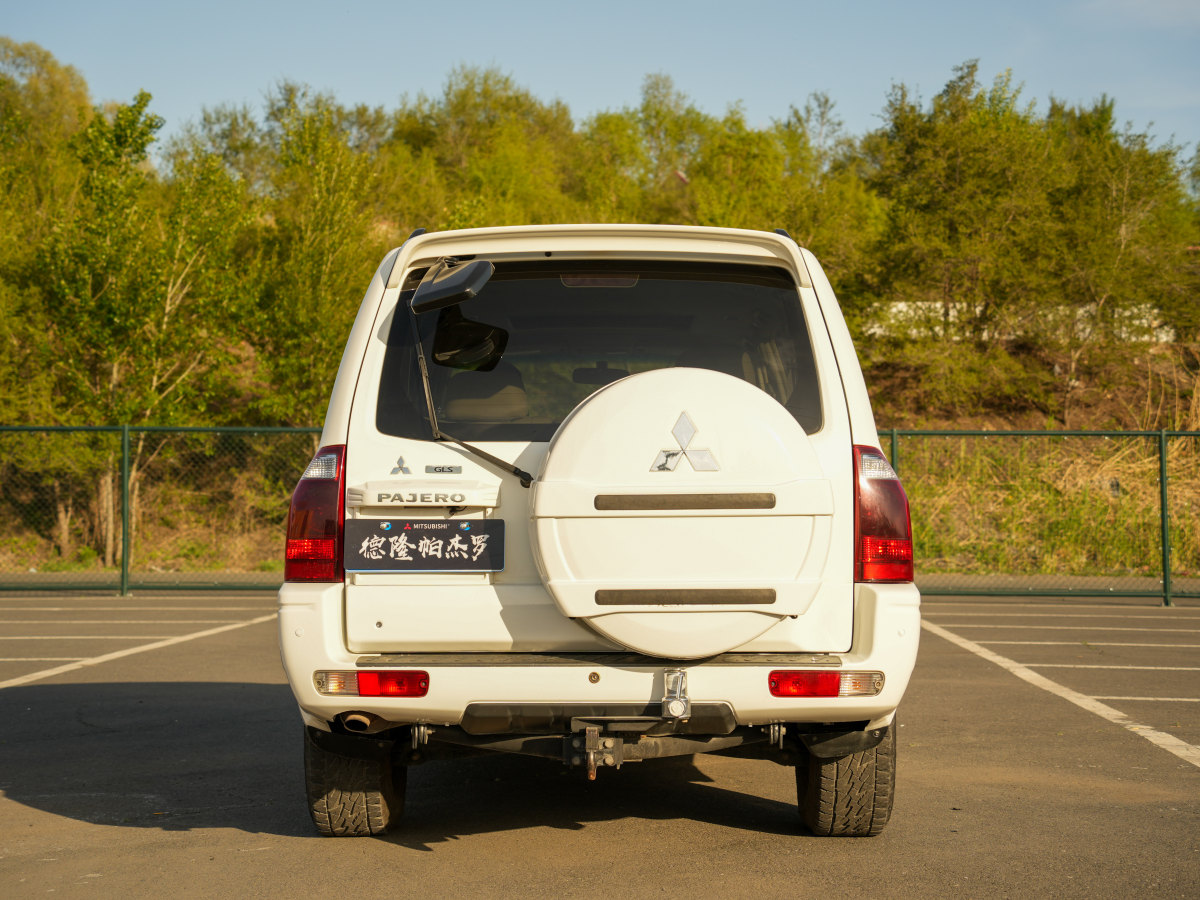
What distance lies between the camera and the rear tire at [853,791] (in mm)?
4066

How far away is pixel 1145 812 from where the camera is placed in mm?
4699

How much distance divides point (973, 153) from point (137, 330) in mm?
19017

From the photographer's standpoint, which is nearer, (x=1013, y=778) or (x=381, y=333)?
(x=381, y=333)

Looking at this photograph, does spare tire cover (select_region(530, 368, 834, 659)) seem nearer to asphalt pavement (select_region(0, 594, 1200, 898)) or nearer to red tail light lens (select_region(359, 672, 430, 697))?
red tail light lens (select_region(359, 672, 430, 697))

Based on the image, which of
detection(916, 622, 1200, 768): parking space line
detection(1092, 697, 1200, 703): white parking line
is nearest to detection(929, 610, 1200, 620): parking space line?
detection(916, 622, 1200, 768): parking space line

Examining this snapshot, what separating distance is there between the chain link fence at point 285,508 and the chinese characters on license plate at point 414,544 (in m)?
11.6

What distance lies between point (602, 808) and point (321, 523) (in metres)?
2.00

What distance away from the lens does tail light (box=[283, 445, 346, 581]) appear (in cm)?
359

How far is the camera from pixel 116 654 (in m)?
9.56

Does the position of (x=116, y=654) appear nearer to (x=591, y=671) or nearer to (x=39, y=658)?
(x=39, y=658)

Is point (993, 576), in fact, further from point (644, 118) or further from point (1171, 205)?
point (644, 118)

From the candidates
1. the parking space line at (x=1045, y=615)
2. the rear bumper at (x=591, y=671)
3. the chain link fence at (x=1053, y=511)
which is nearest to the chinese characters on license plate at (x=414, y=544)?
the rear bumper at (x=591, y=671)

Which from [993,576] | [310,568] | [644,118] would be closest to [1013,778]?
[310,568]

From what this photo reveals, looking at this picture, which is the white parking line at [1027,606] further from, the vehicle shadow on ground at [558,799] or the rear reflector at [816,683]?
the rear reflector at [816,683]
